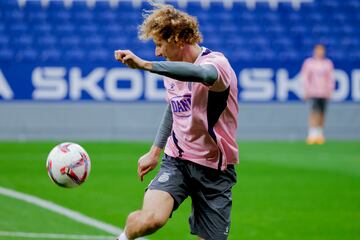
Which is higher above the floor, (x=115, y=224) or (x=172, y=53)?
(x=172, y=53)

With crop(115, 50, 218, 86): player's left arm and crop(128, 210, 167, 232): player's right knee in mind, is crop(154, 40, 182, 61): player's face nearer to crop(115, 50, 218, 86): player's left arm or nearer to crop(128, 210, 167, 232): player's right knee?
crop(115, 50, 218, 86): player's left arm

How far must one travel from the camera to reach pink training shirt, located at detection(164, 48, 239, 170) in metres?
6.54

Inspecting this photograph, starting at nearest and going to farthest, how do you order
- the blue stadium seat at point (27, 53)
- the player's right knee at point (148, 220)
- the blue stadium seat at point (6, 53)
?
the player's right knee at point (148, 220), the blue stadium seat at point (6, 53), the blue stadium seat at point (27, 53)

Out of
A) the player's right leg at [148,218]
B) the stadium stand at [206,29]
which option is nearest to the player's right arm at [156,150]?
the player's right leg at [148,218]

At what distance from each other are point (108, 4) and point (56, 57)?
2.98 metres

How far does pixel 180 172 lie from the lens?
6.74 meters

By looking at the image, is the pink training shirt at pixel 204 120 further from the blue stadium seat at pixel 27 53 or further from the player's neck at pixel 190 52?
the blue stadium seat at pixel 27 53

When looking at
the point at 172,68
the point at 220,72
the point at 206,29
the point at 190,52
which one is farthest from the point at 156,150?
the point at 206,29

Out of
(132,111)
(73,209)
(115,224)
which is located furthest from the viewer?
(132,111)

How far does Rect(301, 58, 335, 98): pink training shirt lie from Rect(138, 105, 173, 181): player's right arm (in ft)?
54.9

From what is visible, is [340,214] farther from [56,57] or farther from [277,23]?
[277,23]

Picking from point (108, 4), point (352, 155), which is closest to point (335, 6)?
point (108, 4)

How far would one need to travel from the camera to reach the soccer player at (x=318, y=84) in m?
23.4

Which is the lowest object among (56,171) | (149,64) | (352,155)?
(352,155)
